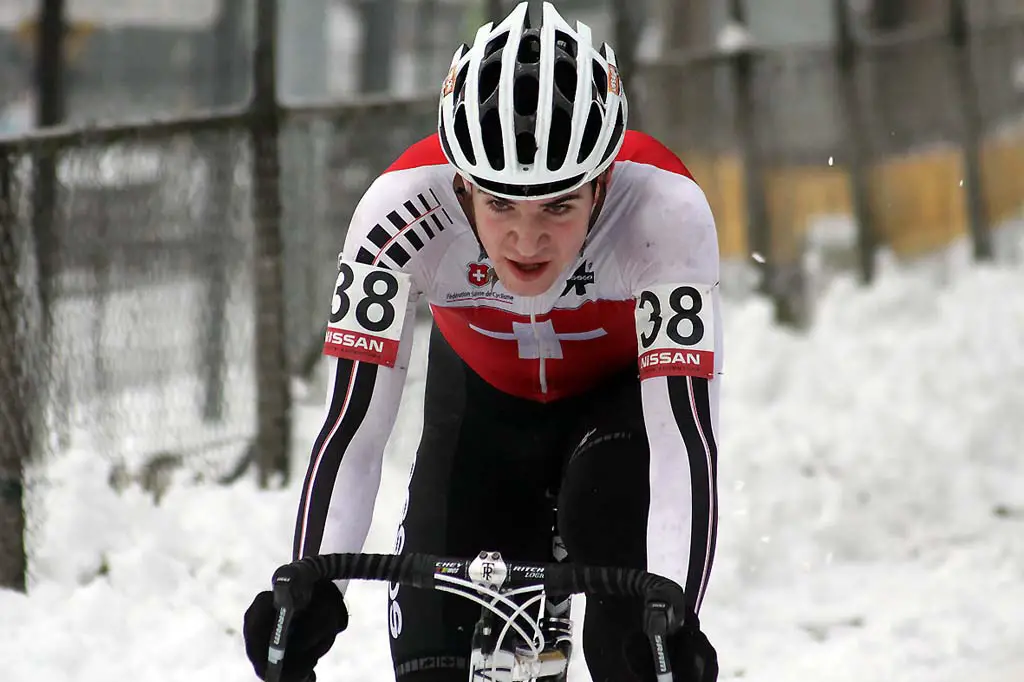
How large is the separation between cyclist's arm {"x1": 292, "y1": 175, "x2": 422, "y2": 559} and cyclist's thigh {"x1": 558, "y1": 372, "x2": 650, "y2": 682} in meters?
0.47

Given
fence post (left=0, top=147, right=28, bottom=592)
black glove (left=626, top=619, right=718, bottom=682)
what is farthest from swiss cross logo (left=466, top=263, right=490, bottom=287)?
fence post (left=0, top=147, right=28, bottom=592)

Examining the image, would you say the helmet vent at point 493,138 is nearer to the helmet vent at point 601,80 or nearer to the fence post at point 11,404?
the helmet vent at point 601,80

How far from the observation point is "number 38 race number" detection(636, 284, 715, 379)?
2895mm

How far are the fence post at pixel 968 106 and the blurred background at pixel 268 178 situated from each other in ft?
0.07

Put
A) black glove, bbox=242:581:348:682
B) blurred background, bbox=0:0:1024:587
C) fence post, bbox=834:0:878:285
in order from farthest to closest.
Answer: fence post, bbox=834:0:878:285 < blurred background, bbox=0:0:1024:587 < black glove, bbox=242:581:348:682

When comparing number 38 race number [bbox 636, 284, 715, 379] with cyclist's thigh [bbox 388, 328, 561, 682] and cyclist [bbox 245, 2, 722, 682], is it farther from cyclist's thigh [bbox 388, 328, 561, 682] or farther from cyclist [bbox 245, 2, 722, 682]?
cyclist's thigh [bbox 388, 328, 561, 682]

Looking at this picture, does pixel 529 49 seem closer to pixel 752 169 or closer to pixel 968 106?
pixel 752 169

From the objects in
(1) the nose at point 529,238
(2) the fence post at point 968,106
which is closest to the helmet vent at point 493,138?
(1) the nose at point 529,238

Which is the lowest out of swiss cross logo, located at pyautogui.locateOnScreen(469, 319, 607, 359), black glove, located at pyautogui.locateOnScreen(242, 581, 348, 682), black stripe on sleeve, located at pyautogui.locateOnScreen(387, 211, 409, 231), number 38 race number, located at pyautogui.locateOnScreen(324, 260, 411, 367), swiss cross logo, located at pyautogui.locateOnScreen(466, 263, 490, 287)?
black glove, located at pyautogui.locateOnScreen(242, 581, 348, 682)

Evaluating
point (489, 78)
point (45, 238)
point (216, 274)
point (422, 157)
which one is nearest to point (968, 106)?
point (216, 274)

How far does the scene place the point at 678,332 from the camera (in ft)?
9.52

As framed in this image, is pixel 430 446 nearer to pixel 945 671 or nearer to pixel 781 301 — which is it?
pixel 945 671

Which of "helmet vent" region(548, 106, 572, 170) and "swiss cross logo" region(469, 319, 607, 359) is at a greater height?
"helmet vent" region(548, 106, 572, 170)

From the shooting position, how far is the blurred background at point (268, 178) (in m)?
5.31
